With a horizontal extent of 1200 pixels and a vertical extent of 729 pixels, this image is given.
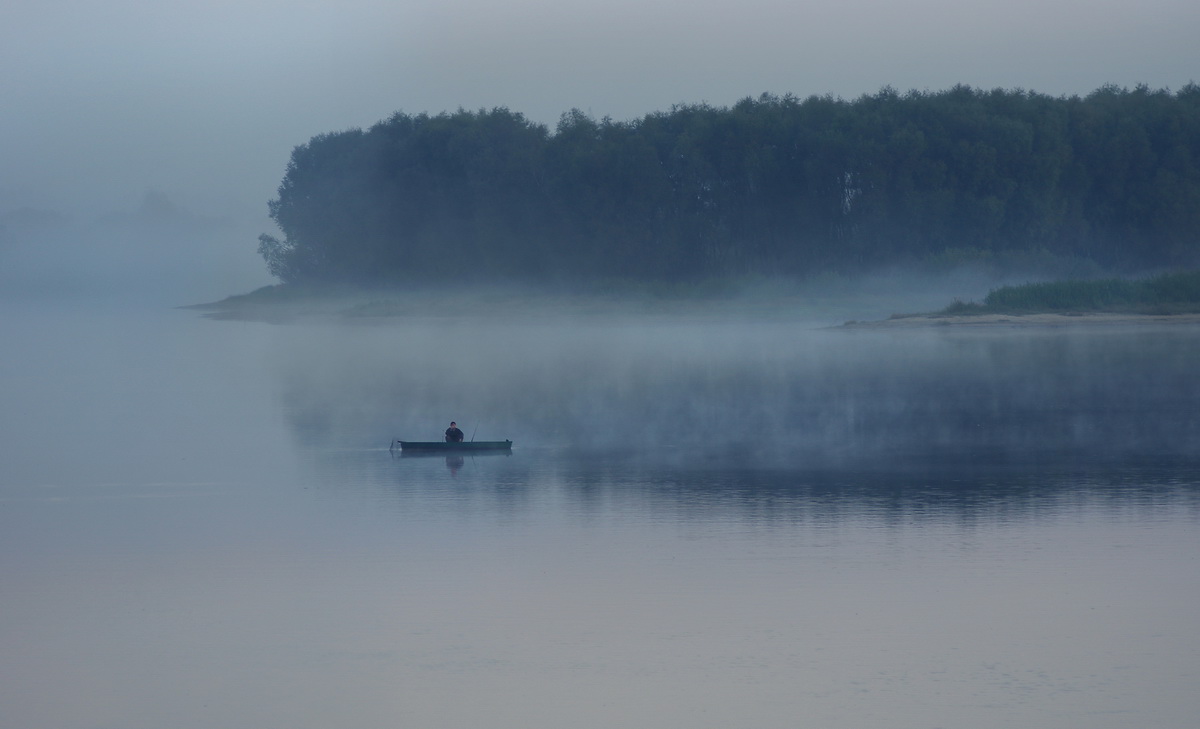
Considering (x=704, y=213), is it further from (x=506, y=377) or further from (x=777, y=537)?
(x=777, y=537)

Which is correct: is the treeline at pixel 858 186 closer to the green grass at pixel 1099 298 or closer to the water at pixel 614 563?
the green grass at pixel 1099 298

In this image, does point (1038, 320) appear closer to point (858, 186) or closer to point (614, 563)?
point (858, 186)

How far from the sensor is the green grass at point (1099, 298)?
58.0 metres

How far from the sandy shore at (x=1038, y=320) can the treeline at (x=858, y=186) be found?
14.3 meters

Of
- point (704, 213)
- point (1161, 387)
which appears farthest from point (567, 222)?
point (1161, 387)

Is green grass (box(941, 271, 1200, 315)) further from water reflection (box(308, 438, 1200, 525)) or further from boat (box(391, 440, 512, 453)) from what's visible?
boat (box(391, 440, 512, 453))

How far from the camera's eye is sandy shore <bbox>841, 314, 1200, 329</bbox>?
2207 inches

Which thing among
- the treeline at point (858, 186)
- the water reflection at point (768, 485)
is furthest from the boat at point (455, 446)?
the treeline at point (858, 186)

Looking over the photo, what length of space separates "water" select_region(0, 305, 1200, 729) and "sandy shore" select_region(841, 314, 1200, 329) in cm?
2582

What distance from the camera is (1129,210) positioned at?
7475 centimetres

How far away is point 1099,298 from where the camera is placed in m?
58.7

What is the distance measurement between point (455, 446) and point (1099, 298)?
43.8m

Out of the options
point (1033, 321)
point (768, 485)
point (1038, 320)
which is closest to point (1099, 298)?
point (1038, 320)

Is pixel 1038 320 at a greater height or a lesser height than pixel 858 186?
lesser
